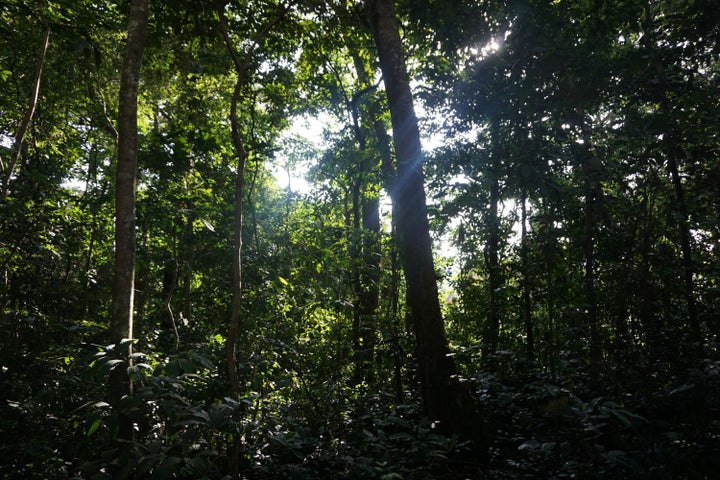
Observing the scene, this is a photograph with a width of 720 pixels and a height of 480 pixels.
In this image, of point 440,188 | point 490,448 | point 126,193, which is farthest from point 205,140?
point 490,448

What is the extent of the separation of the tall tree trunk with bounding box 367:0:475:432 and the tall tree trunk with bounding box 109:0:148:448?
3087mm

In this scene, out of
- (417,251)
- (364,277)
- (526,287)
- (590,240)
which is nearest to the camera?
(417,251)

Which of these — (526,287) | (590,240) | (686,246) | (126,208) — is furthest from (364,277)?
(686,246)

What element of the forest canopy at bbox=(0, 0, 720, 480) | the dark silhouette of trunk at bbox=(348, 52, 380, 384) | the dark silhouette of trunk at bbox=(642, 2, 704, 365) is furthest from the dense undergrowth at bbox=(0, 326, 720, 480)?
the dark silhouette of trunk at bbox=(348, 52, 380, 384)

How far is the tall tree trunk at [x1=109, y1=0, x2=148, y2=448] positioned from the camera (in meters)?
3.56

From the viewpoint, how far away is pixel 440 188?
696 centimetres

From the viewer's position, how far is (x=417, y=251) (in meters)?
5.35

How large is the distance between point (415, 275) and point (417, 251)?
317 mm

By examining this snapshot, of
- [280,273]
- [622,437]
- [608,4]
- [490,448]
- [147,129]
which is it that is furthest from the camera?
[147,129]

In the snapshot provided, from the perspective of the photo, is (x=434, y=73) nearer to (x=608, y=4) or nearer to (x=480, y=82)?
(x=480, y=82)

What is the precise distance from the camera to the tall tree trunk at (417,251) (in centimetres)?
479

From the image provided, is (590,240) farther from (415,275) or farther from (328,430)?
(328,430)

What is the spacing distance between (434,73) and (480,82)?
1033mm

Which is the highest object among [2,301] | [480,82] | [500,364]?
[480,82]
